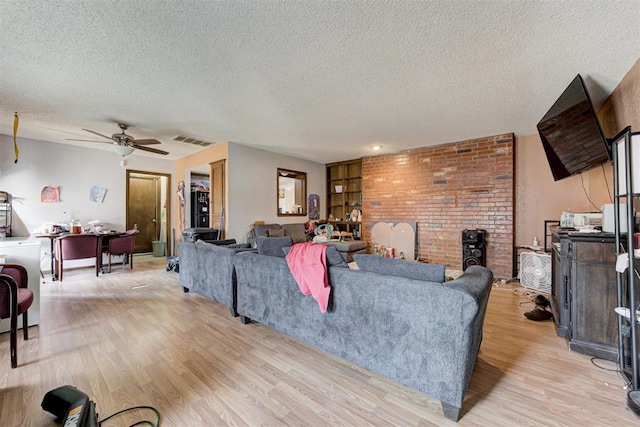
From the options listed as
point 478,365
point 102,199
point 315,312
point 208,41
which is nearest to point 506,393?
point 478,365

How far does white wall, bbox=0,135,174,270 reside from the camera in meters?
4.50

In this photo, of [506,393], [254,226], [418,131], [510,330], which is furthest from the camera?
[254,226]

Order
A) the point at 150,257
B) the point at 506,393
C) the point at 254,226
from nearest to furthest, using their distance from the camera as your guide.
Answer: the point at 506,393 → the point at 254,226 → the point at 150,257

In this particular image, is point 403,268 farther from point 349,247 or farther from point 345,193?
point 345,193

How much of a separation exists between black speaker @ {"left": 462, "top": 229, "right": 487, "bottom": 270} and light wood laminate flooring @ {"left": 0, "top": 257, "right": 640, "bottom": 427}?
177cm

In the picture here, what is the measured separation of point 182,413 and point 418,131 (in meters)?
4.26

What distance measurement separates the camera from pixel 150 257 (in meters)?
6.51

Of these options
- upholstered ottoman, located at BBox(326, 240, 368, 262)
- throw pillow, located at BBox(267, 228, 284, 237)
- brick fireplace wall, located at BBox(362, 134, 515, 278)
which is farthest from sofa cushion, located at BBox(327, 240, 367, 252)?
throw pillow, located at BBox(267, 228, 284, 237)

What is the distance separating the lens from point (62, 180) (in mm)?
4926

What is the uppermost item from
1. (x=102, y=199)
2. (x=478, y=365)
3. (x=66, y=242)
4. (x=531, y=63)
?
(x=531, y=63)

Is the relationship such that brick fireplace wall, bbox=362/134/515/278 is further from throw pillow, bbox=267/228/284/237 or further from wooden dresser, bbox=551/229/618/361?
wooden dresser, bbox=551/229/618/361

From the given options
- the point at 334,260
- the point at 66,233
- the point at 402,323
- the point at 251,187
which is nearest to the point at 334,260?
the point at 334,260

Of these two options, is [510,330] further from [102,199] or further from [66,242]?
[102,199]

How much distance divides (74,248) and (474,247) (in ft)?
21.9
